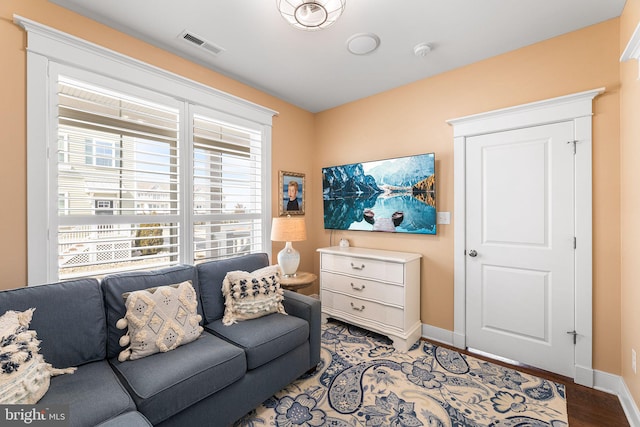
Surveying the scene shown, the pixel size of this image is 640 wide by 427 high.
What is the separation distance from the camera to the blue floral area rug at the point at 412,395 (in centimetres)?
178

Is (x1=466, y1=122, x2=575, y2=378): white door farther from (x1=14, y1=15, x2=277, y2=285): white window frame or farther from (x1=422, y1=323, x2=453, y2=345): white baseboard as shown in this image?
(x1=14, y1=15, x2=277, y2=285): white window frame

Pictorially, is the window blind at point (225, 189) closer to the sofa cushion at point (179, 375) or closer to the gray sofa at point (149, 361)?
the gray sofa at point (149, 361)

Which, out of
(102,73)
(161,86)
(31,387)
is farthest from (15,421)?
(161,86)

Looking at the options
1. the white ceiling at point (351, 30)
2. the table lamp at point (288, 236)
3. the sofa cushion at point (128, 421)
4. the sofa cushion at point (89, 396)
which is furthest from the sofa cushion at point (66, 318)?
the white ceiling at point (351, 30)

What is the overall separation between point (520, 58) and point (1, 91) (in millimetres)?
3833

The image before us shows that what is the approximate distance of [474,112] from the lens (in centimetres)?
263

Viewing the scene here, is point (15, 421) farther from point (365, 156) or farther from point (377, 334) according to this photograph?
point (365, 156)

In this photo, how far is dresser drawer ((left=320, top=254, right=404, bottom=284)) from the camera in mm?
2732

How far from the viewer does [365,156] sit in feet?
11.3

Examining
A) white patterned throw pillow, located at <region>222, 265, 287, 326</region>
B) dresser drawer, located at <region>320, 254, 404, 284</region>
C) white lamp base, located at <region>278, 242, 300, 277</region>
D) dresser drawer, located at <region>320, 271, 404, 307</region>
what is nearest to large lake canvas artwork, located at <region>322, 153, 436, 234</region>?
dresser drawer, located at <region>320, 254, 404, 284</region>

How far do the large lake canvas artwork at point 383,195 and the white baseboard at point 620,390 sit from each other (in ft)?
5.24

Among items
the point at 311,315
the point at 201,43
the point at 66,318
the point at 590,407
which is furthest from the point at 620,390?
the point at 201,43

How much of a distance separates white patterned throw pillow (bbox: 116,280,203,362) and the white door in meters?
2.48

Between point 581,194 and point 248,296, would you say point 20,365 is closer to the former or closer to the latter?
point 248,296
